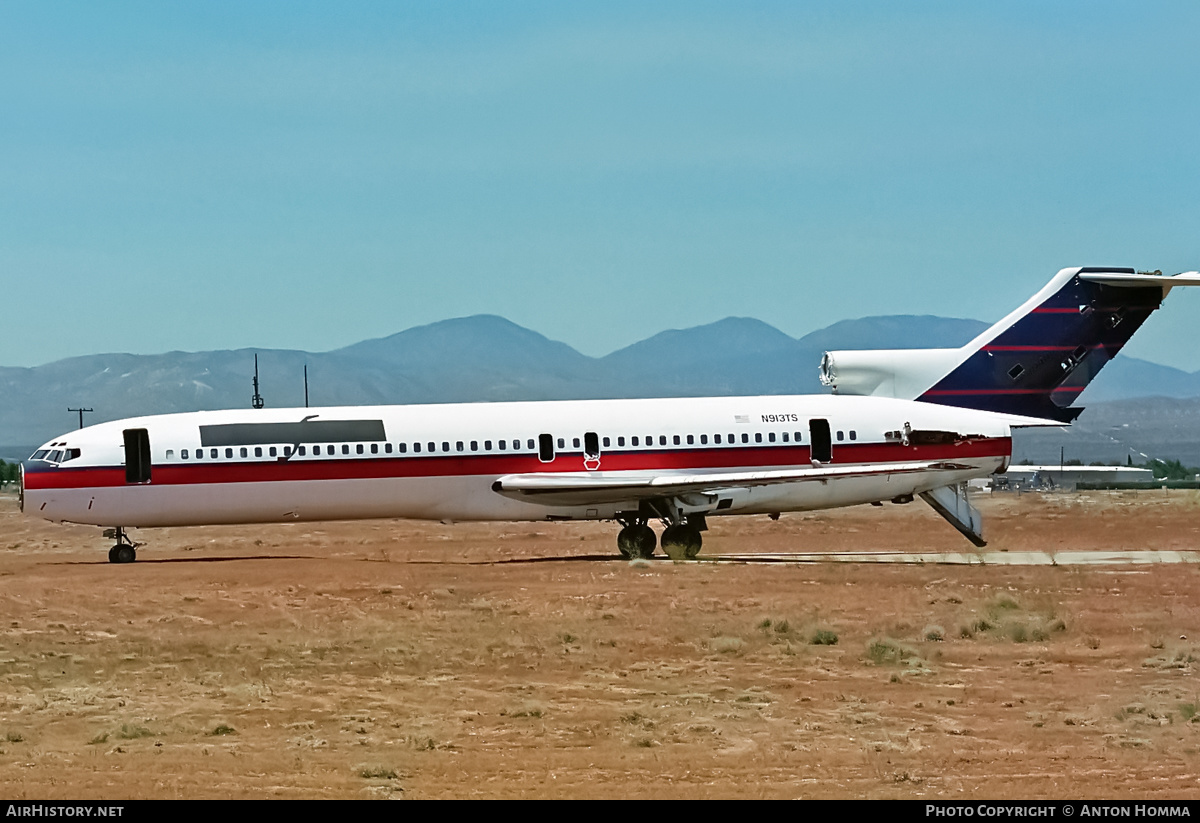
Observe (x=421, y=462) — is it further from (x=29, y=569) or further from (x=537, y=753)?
(x=537, y=753)

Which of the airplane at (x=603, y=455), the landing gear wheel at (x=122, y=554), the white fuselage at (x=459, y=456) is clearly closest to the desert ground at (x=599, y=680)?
the white fuselage at (x=459, y=456)

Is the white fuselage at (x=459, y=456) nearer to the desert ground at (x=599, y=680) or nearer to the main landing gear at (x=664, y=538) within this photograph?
the main landing gear at (x=664, y=538)

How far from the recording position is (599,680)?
72.0 ft

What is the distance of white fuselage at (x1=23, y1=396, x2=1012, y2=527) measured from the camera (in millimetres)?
39219

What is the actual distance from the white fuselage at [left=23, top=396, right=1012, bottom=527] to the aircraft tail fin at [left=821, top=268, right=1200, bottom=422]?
1.48 metres

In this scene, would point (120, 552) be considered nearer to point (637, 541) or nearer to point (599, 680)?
point (637, 541)

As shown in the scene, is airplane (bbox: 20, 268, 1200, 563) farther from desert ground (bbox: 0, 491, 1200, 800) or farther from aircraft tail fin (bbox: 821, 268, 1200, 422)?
desert ground (bbox: 0, 491, 1200, 800)

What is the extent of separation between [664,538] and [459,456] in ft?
19.2

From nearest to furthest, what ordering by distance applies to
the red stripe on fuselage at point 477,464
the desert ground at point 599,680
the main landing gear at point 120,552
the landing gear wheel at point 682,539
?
the desert ground at point 599,680
the red stripe on fuselage at point 477,464
the main landing gear at point 120,552
the landing gear wheel at point 682,539

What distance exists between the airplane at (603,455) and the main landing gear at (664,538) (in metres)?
0.04

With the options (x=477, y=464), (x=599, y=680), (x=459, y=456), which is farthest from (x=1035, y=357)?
(x=599, y=680)

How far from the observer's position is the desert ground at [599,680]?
634 inches
